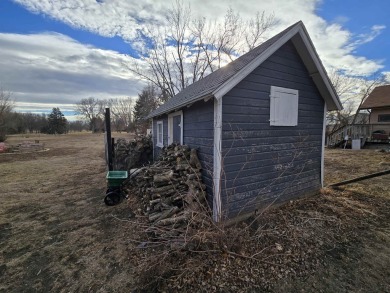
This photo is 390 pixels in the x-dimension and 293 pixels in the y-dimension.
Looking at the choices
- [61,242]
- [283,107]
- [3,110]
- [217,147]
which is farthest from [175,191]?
[3,110]

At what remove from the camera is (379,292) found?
256 cm

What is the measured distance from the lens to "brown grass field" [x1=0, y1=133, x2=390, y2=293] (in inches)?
109

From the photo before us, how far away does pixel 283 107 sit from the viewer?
5.02 m

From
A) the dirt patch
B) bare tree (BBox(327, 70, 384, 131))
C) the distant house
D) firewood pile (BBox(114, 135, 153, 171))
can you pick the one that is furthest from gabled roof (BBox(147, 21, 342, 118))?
bare tree (BBox(327, 70, 384, 131))

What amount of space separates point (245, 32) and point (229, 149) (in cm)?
1987

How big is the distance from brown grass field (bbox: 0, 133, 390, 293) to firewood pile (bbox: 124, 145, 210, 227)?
2.61 feet

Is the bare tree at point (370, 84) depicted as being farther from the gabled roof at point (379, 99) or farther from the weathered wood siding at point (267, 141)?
the weathered wood siding at point (267, 141)

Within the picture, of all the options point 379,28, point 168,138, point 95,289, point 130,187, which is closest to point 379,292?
point 95,289

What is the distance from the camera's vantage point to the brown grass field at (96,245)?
9.09 ft

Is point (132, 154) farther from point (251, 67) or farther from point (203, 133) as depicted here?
point (251, 67)

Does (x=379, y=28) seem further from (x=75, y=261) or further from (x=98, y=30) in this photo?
(x=75, y=261)

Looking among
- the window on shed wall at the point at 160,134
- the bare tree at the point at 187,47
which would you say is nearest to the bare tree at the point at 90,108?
the bare tree at the point at 187,47

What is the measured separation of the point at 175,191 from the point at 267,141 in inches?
104

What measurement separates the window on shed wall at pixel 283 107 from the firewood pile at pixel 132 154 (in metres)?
7.14
